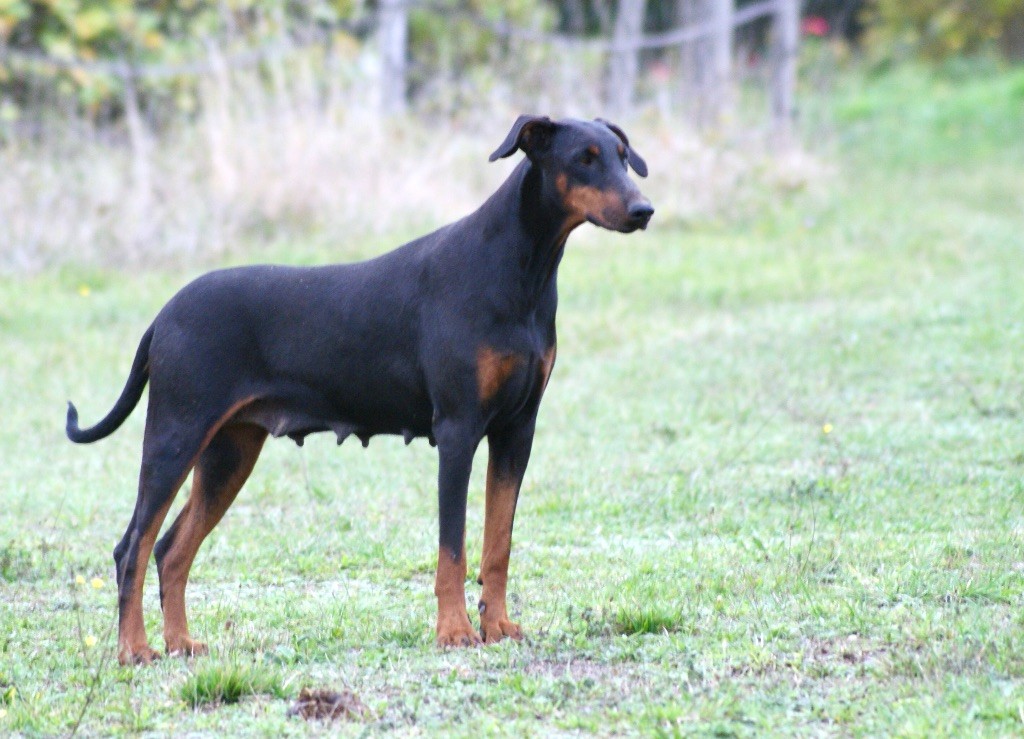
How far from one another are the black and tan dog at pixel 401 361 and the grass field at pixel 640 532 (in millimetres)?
310

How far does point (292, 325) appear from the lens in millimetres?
4883

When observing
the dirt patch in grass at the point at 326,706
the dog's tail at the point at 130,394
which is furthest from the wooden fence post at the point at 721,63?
the dirt patch in grass at the point at 326,706

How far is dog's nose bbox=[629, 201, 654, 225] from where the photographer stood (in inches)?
175

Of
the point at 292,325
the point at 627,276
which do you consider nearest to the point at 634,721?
the point at 292,325

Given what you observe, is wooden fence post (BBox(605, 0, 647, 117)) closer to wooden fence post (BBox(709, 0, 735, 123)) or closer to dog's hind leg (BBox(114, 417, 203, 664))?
wooden fence post (BBox(709, 0, 735, 123))

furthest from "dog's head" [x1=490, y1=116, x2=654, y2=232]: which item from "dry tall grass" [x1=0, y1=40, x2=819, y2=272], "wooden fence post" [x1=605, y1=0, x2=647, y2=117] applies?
"wooden fence post" [x1=605, y1=0, x2=647, y2=117]

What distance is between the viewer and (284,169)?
13.1m

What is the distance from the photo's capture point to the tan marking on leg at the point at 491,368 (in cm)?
456

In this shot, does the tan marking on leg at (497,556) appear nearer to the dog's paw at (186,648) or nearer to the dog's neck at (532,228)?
the dog's neck at (532,228)

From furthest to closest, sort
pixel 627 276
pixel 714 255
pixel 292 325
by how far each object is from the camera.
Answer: pixel 714 255
pixel 627 276
pixel 292 325

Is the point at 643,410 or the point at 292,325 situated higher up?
the point at 292,325

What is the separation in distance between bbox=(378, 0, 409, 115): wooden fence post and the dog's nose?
1076 centimetres

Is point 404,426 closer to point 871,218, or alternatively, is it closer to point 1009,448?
point 1009,448

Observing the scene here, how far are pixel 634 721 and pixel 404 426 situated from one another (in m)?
1.49
